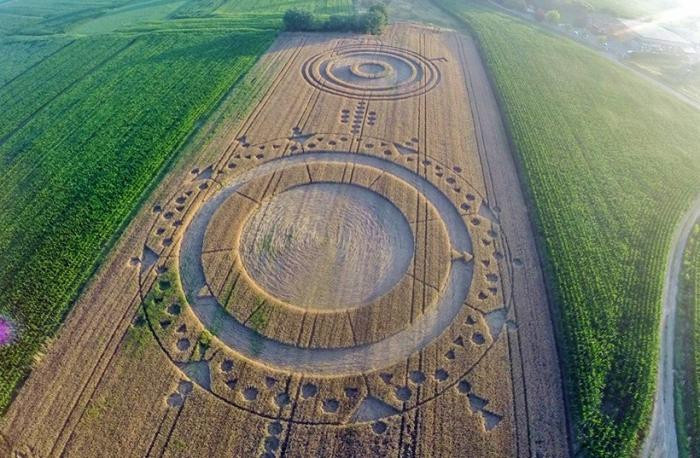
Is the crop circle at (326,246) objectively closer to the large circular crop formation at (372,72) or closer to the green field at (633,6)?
the large circular crop formation at (372,72)

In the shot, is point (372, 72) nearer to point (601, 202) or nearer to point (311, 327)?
point (601, 202)

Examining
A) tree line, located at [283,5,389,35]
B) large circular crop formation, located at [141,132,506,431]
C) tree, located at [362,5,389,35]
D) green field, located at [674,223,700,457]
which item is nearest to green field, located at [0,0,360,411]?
tree line, located at [283,5,389,35]

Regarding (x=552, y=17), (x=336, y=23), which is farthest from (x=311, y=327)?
(x=552, y=17)

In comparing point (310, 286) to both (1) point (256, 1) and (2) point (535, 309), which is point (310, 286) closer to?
(2) point (535, 309)

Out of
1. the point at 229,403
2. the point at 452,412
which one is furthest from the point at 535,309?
the point at 229,403

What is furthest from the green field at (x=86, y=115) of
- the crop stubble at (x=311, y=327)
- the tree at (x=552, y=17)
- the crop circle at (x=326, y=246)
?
the tree at (x=552, y=17)
